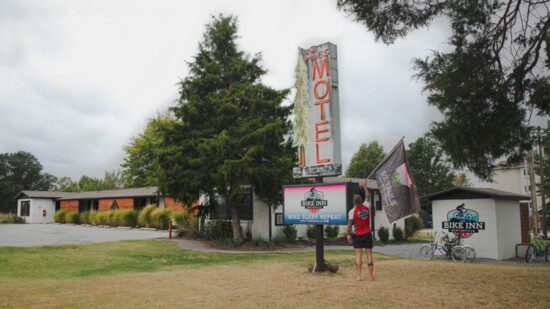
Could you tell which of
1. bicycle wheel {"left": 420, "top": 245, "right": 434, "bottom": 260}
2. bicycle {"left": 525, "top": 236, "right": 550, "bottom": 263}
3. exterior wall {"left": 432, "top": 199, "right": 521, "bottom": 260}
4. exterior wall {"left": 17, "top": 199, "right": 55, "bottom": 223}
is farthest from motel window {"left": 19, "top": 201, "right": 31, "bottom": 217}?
bicycle {"left": 525, "top": 236, "right": 550, "bottom": 263}

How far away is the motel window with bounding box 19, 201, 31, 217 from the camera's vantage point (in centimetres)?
4609

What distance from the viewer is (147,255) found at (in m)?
16.4

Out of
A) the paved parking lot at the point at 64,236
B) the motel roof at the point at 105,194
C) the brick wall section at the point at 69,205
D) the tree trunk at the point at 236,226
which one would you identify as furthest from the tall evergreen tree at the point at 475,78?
the brick wall section at the point at 69,205

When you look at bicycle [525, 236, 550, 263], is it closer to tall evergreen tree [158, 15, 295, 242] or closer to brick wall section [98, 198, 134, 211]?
tall evergreen tree [158, 15, 295, 242]

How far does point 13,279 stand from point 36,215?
40.2m

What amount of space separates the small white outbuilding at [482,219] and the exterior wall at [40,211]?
42.2 m

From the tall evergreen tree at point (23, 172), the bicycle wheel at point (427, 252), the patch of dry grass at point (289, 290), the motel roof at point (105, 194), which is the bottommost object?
the bicycle wheel at point (427, 252)

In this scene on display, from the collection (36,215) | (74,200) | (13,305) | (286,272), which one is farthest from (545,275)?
(36,215)

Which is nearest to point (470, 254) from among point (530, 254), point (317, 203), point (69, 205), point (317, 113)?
point (530, 254)

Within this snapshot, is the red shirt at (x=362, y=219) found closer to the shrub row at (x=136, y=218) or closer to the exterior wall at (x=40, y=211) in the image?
the shrub row at (x=136, y=218)

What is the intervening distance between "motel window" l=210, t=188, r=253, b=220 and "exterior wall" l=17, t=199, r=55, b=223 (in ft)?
99.3

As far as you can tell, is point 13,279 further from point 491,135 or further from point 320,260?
point 491,135

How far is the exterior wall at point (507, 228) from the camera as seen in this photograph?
664 inches

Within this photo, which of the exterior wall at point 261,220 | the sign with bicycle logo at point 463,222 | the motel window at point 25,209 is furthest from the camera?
the motel window at point 25,209
